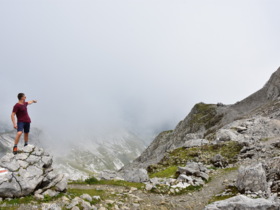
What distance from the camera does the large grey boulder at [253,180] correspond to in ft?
50.9

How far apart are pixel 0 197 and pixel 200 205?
1367 cm

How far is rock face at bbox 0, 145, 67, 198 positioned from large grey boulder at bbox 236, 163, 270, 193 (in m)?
13.7

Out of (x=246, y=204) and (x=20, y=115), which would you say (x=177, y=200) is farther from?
(x=20, y=115)

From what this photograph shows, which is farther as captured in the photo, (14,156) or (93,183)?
(93,183)

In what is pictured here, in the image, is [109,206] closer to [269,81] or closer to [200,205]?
[200,205]

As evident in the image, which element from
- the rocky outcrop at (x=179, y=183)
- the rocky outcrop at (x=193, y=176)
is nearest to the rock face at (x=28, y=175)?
the rocky outcrop at (x=179, y=183)

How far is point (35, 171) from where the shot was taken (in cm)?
1580

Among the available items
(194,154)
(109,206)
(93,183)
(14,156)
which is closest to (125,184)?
(93,183)

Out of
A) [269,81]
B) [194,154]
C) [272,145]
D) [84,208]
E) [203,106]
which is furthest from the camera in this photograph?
[203,106]

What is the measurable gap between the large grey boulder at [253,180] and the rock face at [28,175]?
44.9ft

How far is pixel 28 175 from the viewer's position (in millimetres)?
15133

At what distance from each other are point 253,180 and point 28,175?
1646 cm

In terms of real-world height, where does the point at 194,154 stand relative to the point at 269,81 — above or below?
below

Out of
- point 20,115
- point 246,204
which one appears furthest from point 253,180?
point 20,115
